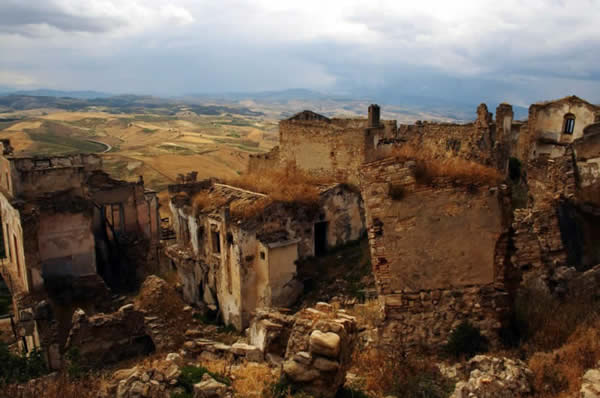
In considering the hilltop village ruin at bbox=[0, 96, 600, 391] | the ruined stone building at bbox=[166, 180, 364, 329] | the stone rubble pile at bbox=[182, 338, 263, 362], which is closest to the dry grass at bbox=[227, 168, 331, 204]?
the ruined stone building at bbox=[166, 180, 364, 329]

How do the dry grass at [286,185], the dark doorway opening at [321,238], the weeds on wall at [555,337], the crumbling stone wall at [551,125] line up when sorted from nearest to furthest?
1. the weeds on wall at [555,337]
2. the dry grass at [286,185]
3. the dark doorway opening at [321,238]
4. the crumbling stone wall at [551,125]

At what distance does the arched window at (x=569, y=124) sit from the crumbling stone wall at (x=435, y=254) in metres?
19.5

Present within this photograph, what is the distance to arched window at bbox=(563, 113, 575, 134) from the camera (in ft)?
75.7

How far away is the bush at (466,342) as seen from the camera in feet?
23.5

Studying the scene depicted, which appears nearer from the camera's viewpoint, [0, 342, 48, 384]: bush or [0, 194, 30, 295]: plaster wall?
[0, 342, 48, 384]: bush

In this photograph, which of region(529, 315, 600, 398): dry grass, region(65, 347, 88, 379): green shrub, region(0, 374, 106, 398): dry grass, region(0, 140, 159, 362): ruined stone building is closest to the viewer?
region(529, 315, 600, 398): dry grass

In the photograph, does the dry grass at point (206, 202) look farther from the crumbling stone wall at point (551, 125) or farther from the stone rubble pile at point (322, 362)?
the crumbling stone wall at point (551, 125)

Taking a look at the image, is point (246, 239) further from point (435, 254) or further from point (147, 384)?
point (147, 384)

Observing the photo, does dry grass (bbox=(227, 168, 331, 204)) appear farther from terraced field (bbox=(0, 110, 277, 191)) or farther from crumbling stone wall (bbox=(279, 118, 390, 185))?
terraced field (bbox=(0, 110, 277, 191))

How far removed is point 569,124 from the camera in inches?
917

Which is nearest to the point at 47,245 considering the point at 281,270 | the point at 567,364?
the point at 281,270

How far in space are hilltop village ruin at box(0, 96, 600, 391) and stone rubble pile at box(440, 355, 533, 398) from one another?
4.63 feet

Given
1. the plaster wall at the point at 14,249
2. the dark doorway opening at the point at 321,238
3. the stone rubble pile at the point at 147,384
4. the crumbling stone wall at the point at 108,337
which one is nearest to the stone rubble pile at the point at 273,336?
the stone rubble pile at the point at 147,384

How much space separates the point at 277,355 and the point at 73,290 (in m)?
10.6
